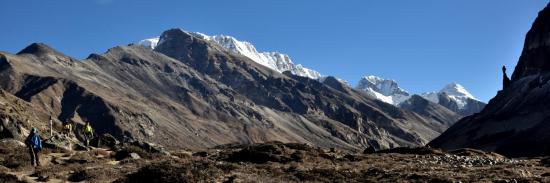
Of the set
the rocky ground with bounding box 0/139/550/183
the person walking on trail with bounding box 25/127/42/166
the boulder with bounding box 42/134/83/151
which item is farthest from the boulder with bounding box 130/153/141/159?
the person walking on trail with bounding box 25/127/42/166

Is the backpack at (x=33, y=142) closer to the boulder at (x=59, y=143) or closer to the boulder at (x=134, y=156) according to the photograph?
the boulder at (x=134, y=156)

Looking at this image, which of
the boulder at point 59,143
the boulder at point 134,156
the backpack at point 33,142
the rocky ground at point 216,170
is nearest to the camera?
the rocky ground at point 216,170

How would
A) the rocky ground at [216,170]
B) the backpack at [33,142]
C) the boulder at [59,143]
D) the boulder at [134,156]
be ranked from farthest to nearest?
the boulder at [59,143] → the boulder at [134,156] → the backpack at [33,142] → the rocky ground at [216,170]

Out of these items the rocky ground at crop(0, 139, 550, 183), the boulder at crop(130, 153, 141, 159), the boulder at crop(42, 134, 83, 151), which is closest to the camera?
the rocky ground at crop(0, 139, 550, 183)

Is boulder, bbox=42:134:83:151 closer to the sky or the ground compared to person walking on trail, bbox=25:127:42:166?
closer to the sky

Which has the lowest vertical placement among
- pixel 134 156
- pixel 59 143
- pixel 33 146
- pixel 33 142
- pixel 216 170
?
pixel 216 170

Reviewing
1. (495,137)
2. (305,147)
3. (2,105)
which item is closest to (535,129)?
(495,137)

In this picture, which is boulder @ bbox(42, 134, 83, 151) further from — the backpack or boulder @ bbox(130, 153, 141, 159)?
the backpack

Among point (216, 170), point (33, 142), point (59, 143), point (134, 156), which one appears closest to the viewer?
point (216, 170)

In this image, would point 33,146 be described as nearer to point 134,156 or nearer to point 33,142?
point 33,142

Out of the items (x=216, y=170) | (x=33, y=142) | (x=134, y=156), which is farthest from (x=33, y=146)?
(x=216, y=170)

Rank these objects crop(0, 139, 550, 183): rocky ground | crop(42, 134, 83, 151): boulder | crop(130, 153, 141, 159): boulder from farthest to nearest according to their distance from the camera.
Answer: crop(42, 134, 83, 151): boulder, crop(130, 153, 141, 159): boulder, crop(0, 139, 550, 183): rocky ground

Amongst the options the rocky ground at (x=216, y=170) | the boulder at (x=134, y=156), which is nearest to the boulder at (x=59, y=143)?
the rocky ground at (x=216, y=170)

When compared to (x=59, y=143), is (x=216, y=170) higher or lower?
lower
